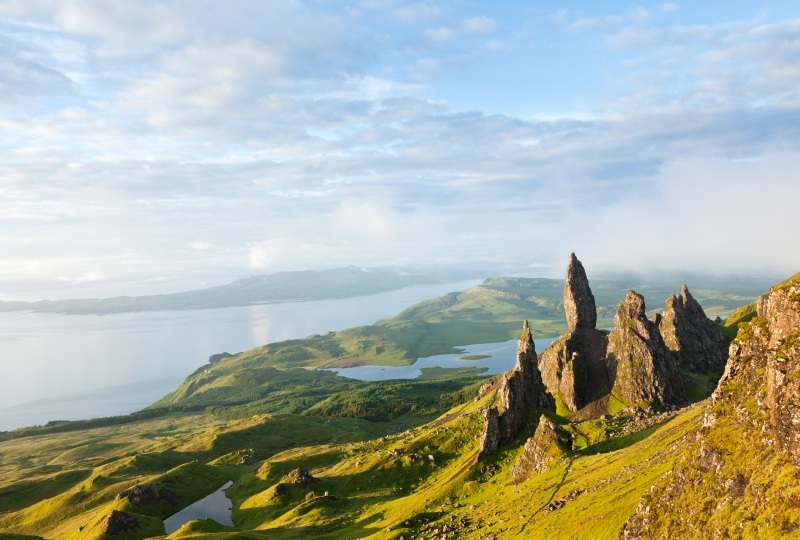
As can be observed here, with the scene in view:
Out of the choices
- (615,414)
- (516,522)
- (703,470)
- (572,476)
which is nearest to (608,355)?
(615,414)

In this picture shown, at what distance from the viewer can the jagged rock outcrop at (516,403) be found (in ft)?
398

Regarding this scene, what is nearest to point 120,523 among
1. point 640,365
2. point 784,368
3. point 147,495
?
point 147,495

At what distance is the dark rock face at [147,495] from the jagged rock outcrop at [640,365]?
151m

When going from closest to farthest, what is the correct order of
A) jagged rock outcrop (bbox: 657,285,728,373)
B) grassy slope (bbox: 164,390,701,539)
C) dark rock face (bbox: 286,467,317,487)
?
grassy slope (bbox: 164,390,701,539) < dark rock face (bbox: 286,467,317,487) < jagged rock outcrop (bbox: 657,285,728,373)

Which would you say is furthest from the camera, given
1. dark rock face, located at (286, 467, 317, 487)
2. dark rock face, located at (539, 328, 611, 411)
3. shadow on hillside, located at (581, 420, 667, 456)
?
dark rock face, located at (539, 328, 611, 411)

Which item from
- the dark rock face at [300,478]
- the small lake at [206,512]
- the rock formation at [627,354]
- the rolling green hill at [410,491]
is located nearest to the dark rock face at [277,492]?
the rolling green hill at [410,491]

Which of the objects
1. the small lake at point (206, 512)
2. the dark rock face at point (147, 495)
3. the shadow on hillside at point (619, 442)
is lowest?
the small lake at point (206, 512)

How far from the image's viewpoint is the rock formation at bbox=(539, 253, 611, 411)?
159 meters

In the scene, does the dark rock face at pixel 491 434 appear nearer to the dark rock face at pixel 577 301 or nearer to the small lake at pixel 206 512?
the small lake at pixel 206 512

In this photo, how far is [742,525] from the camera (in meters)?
39.9

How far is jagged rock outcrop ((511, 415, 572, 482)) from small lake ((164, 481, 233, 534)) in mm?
91676

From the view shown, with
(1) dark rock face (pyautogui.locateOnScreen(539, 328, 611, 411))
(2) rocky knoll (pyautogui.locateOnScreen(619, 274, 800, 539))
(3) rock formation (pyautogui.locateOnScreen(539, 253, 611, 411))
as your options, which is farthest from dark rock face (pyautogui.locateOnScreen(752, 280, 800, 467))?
(3) rock formation (pyautogui.locateOnScreen(539, 253, 611, 411))

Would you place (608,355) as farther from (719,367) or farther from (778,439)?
(778,439)

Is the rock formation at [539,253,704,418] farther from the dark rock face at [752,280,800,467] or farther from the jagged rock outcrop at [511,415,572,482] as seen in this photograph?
the dark rock face at [752,280,800,467]
